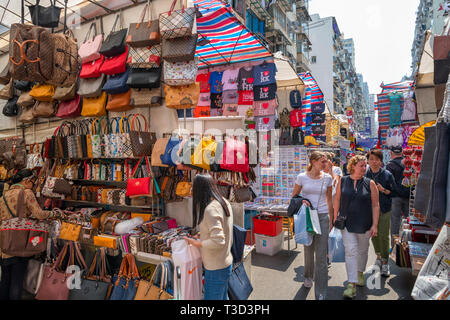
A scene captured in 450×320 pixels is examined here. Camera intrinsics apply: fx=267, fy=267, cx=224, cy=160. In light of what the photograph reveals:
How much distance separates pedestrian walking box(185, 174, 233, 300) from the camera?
8.36 ft

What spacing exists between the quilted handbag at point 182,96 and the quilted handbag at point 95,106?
1309 mm

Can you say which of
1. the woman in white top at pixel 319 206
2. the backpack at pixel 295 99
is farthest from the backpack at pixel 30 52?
the backpack at pixel 295 99

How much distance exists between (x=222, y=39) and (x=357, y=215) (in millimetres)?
3942

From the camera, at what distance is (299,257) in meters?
5.47

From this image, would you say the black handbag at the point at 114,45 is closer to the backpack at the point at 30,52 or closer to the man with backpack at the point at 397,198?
the backpack at the point at 30,52

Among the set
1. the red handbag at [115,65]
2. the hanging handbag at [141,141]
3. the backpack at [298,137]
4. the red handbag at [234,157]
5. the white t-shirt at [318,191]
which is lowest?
the white t-shirt at [318,191]

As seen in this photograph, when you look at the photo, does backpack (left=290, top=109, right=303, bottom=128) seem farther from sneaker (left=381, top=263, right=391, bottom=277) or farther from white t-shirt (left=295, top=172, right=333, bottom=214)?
sneaker (left=381, top=263, right=391, bottom=277)

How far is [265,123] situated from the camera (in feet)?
22.7

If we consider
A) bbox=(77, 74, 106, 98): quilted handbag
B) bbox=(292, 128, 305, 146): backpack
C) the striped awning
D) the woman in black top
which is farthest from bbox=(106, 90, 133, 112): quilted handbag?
bbox=(292, 128, 305, 146): backpack

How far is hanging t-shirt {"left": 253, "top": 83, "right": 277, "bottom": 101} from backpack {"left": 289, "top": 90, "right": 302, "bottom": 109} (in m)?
1.91

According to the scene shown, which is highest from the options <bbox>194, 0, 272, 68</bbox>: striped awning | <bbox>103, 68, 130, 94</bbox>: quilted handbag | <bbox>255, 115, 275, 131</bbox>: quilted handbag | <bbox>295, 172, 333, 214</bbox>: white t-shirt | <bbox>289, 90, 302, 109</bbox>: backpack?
<bbox>194, 0, 272, 68</bbox>: striped awning

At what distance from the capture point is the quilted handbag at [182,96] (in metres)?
3.81
